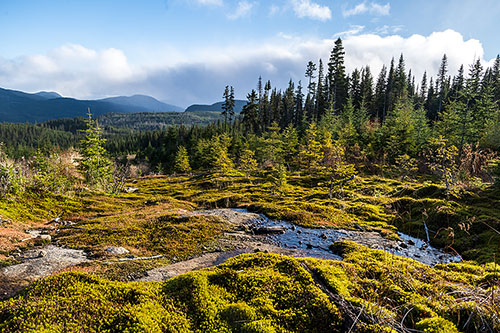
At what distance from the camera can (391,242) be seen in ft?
37.8

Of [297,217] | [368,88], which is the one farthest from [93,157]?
[368,88]

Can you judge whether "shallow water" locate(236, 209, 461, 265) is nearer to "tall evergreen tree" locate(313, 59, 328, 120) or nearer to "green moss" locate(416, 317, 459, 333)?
"green moss" locate(416, 317, 459, 333)

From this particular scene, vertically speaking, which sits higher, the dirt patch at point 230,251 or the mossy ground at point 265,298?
the mossy ground at point 265,298

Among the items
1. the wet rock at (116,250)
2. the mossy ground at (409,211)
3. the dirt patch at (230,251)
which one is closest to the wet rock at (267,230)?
the dirt patch at (230,251)

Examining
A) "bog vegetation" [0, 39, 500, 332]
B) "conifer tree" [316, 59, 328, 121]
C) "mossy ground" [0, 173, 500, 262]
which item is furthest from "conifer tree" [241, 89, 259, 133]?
"mossy ground" [0, 173, 500, 262]

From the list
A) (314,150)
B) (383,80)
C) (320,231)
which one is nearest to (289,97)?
(383,80)

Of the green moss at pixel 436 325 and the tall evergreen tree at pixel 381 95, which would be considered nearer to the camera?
the green moss at pixel 436 325

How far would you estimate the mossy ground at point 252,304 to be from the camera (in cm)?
316

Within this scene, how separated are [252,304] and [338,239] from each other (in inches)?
367

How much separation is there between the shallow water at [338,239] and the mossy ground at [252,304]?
5070mm

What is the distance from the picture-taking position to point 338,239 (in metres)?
12.0

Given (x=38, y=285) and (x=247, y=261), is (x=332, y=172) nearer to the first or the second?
(x=247, y=261)

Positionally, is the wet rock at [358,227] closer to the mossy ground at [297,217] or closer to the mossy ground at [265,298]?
the mossy ground at [297,217]

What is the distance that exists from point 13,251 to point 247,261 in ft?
26.6
